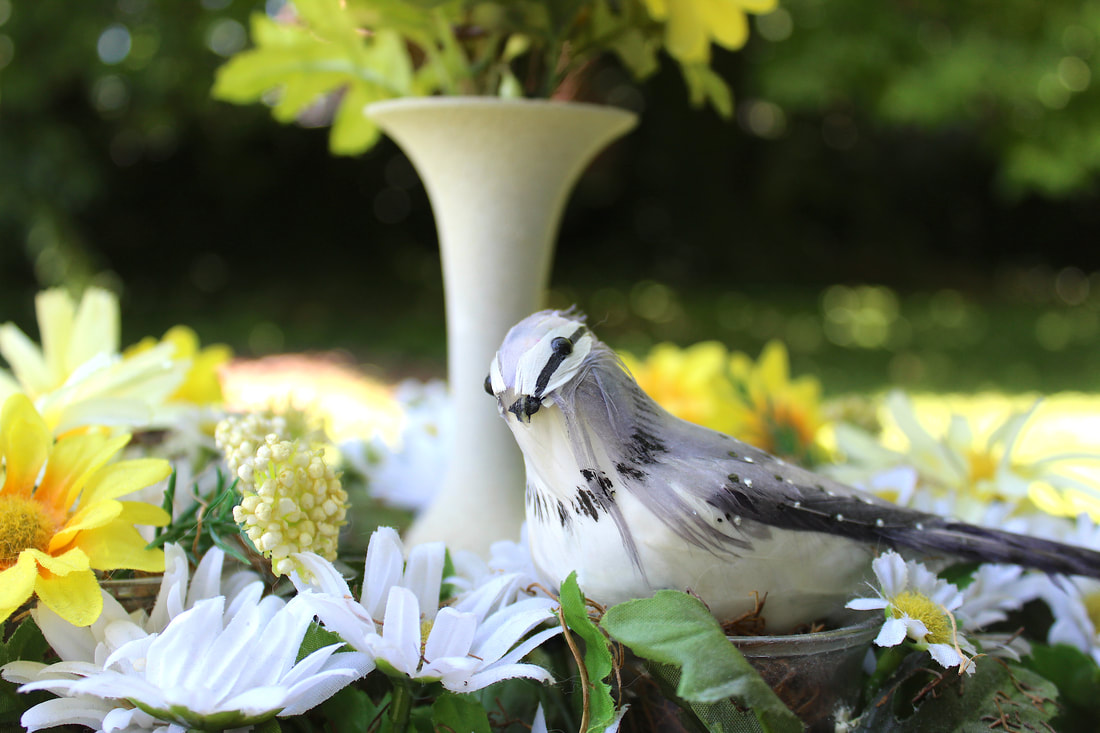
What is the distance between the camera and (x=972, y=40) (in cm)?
429

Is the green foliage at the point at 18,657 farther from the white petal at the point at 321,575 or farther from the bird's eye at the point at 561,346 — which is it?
the bird's eye at the point at 561,346

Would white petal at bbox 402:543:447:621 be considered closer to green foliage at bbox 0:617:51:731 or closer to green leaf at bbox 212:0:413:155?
green foliage at bbox 0:617:51:731

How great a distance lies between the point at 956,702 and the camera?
0.51 m

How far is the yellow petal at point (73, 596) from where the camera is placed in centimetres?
44

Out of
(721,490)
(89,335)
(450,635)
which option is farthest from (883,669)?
(89,335)

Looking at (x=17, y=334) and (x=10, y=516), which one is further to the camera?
(x=17, y=334)

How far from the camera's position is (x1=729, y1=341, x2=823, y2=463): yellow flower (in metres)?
0.84

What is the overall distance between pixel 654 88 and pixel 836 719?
18.8 ft

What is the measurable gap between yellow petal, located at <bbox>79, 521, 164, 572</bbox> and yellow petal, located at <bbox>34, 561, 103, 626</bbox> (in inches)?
0.5

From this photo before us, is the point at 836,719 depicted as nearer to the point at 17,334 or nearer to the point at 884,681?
the point at 884,681

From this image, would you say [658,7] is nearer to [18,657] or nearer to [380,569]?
[380,569]

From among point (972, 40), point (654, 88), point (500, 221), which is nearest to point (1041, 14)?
point (972, 40)

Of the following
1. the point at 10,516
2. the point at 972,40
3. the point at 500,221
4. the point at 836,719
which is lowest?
the point at 836,719

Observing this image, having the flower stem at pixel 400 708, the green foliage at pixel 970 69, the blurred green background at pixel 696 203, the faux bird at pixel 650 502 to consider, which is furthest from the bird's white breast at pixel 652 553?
the green foliage at pixel 970 69
